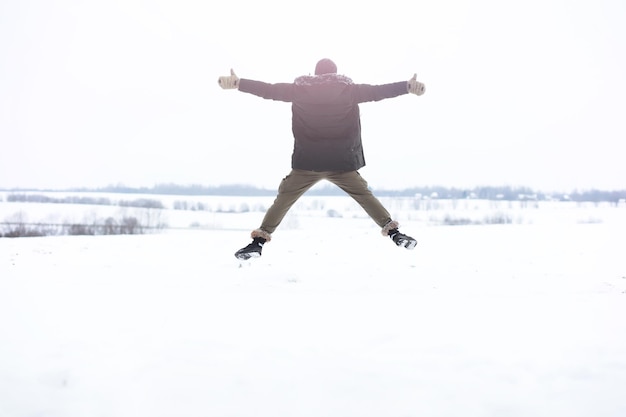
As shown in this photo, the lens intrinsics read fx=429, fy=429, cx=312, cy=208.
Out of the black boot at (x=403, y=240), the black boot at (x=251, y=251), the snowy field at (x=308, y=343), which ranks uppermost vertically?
the black boot at (x=403, y=240)

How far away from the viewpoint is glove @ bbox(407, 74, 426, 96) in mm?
5070

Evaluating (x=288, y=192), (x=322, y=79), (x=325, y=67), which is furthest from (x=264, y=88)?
(x=288, y=192)

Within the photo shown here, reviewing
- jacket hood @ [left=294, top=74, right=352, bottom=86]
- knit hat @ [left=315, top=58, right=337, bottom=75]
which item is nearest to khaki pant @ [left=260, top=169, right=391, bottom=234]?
jacket hood @ [left=294, top=74, right=352, bottom=86]

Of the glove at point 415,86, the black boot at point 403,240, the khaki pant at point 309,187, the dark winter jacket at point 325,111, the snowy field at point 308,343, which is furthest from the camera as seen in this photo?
the khaki pant at point 309,187

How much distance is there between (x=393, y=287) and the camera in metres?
5.60

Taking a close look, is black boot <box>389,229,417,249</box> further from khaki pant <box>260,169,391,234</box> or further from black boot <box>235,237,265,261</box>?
black boot <box>235,237,265,261</box>

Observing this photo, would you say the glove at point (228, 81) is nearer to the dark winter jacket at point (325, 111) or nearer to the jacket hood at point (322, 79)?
the dark winter jacket at point (325, 111)

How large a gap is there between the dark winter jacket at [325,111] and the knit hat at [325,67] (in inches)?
12.2

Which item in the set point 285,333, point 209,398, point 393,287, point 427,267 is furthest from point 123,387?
point 427,267

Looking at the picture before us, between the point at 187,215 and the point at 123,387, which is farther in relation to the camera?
the point at 187,215

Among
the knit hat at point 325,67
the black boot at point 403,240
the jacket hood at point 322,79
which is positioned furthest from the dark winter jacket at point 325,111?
the black boot at point 403,240

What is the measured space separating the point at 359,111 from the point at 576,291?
3.62 m

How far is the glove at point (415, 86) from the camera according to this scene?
5.07 m

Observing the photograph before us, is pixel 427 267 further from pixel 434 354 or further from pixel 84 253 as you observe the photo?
pixel 84 253
